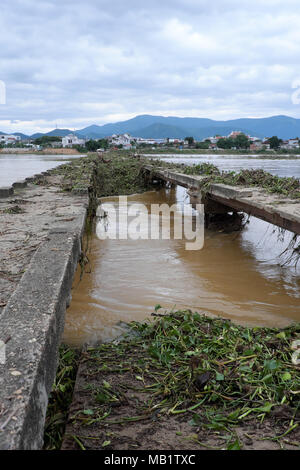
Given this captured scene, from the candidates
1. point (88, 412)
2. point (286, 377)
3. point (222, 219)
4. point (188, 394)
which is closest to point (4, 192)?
point (222, 219)

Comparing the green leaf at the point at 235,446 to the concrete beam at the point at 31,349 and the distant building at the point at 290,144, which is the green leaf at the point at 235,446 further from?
the distant building at the point at 290,144

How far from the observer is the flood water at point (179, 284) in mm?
3793

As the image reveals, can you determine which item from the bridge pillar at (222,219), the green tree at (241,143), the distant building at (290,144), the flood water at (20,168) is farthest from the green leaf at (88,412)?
the distant building at (290,144)

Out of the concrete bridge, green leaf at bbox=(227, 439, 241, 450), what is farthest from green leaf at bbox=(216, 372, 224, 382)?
the concrete bridge

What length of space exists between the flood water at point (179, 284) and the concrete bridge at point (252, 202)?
0.84 metres

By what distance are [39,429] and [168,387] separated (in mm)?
944

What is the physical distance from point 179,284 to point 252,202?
1.61 m

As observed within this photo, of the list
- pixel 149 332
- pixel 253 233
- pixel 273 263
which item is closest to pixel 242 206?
pixel 273 263

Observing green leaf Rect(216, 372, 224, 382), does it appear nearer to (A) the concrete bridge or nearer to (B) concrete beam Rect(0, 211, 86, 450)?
(B) concrete beam Rect(0, 211, 86, 450)

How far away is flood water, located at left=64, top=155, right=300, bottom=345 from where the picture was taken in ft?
12.4

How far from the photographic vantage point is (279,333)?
9.93 ft

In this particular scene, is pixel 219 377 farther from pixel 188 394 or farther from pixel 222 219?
pixel 222 219

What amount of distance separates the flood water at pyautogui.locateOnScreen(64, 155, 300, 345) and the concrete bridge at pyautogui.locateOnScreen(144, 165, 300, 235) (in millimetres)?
835

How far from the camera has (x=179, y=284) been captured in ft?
15.8
